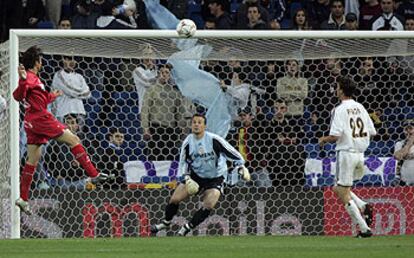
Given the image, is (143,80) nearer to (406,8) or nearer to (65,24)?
(65,24)

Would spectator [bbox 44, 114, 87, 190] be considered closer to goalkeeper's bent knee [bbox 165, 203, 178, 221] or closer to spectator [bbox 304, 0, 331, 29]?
goalkeeper's bent knee [bbox 165, 203, 178, 221]

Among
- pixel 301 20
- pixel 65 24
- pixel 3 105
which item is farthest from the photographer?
pixel 301 20

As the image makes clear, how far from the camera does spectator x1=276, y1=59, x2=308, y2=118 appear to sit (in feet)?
51.3

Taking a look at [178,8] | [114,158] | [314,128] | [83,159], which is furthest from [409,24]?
[83,159]

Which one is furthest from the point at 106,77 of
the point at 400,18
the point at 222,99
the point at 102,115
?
the point at 400,18

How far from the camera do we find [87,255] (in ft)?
34.7

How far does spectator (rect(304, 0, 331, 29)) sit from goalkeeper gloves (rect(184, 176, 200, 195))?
205 inches

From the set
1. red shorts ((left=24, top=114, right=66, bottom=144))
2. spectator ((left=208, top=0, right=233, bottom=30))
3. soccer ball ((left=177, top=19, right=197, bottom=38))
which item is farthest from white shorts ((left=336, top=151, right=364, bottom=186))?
spectator ((left=208, top=0, right=233, bottom=30))

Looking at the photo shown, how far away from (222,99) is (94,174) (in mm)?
2252

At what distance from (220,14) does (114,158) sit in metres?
3.77

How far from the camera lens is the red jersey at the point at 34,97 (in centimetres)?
1381

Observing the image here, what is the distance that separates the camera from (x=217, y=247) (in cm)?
1159

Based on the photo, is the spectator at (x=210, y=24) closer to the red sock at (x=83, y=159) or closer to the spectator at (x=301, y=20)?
the spectator at (x=301, y=20)

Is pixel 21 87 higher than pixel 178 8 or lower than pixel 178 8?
lower
